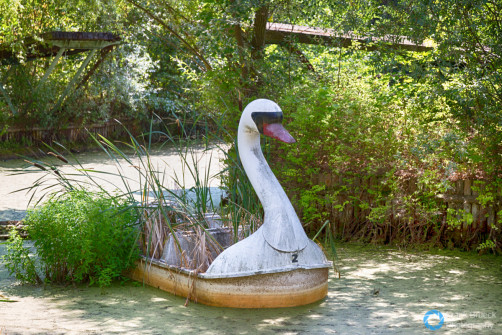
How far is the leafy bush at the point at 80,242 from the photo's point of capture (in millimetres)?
5281

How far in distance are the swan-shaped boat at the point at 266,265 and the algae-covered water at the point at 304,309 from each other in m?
0.10

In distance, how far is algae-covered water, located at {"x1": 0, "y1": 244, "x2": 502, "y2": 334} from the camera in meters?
4.31

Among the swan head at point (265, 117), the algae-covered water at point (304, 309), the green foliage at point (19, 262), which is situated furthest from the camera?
the green foliage at point (19, 262)

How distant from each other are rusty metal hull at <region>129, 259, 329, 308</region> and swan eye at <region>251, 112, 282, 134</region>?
1.16 metres

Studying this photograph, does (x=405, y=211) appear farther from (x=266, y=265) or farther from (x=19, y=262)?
(x=19, y=262)

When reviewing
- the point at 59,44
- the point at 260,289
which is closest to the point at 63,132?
the point at 59,44

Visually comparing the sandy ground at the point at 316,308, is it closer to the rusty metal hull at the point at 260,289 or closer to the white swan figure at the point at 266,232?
the rusty metal hull at the point at 260,289

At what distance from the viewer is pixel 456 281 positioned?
18.3ft

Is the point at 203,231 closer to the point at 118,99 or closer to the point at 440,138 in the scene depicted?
the point at 440,138

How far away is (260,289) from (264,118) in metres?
1.31

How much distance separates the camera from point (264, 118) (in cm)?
496

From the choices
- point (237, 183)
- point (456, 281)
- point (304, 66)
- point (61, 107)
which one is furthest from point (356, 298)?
point (61, 107)

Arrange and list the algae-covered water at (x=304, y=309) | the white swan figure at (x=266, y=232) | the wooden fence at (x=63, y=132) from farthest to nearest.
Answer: the wooden fence at (x=63, y=132), the white swan figure at (x=266, y=232), the algae-covered water at (x=304, y=309)

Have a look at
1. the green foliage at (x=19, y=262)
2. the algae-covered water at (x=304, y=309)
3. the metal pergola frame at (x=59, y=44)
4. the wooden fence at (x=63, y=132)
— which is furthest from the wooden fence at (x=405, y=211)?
the wooden fence at (x=63, y=132)
